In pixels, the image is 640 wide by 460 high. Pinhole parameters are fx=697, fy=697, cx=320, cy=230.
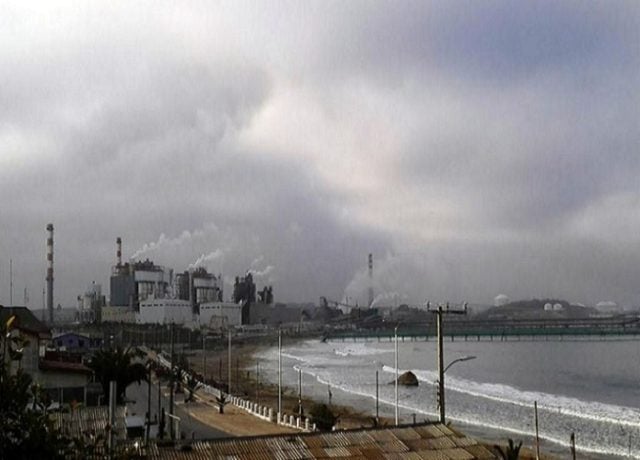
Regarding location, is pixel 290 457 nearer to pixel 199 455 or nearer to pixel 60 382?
pixel 199 455

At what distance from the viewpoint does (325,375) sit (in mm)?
78812

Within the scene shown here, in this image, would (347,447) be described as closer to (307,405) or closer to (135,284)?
(307,405)

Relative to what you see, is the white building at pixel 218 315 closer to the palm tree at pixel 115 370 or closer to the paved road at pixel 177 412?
the paved road at pixel 177 412

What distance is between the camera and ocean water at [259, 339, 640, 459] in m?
39.2

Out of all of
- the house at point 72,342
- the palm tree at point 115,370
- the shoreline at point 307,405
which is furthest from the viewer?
the house at point 72,342

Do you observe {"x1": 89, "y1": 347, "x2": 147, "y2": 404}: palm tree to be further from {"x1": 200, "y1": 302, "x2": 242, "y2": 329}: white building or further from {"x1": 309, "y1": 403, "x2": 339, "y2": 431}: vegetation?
{"x1": 200, "y1": 302, "x2": 242, "y2": 329}: white building

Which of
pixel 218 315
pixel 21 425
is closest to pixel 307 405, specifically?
pixel 21 425

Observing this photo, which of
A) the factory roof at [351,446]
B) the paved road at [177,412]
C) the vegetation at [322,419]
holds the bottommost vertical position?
the paved road at [177,412]

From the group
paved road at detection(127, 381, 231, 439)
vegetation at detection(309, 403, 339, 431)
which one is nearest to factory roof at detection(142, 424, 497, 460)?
paved road at detection(127, 381, 231, 439)

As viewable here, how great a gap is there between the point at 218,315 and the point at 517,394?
12212 cm

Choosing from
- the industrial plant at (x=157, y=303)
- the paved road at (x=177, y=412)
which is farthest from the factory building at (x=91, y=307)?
the paved road at (x=177, y=412)

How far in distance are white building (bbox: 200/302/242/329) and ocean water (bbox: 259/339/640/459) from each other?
64.0 meters

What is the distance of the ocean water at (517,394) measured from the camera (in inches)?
1543

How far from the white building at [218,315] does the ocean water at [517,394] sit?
210 feet
